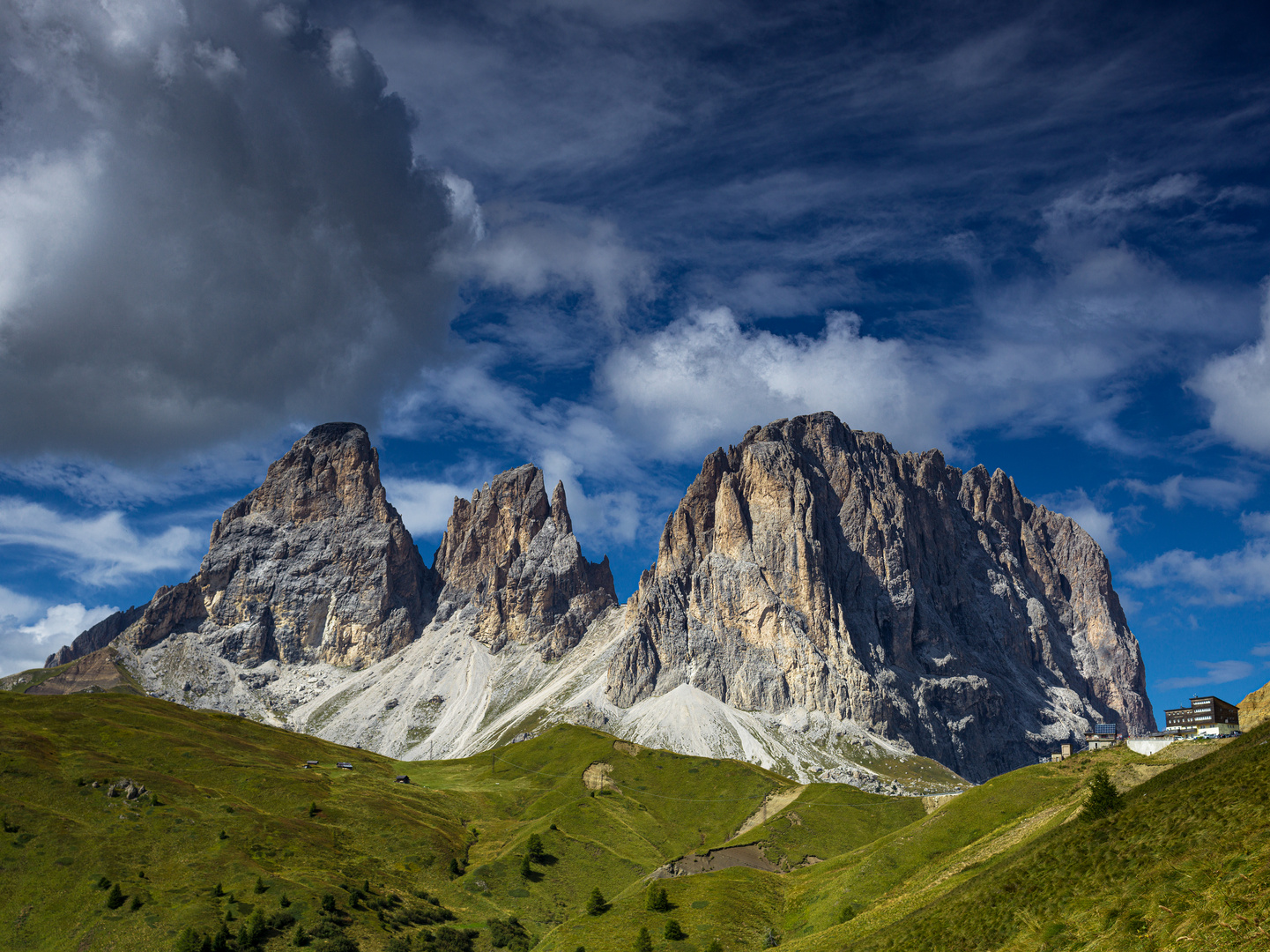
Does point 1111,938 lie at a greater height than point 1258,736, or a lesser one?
lesser

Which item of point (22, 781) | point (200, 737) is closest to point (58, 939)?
point (22, 781)

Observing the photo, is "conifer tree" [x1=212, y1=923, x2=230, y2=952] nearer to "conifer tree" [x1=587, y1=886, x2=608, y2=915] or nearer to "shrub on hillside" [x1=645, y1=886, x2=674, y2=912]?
"conifer tree" [x1=587, y1=886, x2=608, y2=915]

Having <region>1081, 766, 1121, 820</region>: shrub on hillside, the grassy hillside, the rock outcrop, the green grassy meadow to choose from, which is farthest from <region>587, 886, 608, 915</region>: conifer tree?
the rock outcrop

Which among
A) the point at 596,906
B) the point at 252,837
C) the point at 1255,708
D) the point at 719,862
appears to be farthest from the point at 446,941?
the point at 1255,708

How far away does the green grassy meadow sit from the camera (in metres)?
42.1

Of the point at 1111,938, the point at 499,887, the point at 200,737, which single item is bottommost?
the point at 1111,938

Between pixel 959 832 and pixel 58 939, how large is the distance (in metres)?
105

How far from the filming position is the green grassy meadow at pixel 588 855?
4209cm

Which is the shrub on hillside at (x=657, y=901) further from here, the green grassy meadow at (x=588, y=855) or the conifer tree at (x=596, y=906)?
the conifer tree at (x=596, y=906)

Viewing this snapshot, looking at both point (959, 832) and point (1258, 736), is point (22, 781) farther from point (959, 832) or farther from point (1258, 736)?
point (1258, 736)

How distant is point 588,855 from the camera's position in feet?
505

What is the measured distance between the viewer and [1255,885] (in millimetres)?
33094

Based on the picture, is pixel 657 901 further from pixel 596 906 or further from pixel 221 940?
pixel 221 940

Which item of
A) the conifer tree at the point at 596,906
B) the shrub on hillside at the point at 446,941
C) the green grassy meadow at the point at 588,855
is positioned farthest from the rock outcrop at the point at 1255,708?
the shrub on hillside at the point at 446,941
